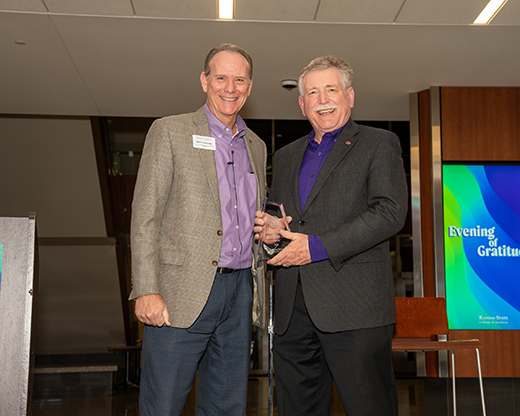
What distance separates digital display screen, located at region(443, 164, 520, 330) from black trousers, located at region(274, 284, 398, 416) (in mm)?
3693

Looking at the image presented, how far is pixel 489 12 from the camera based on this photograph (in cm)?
400

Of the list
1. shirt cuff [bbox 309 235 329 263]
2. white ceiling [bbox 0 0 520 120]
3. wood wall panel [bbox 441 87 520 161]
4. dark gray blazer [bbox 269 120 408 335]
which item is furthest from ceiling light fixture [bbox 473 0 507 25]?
shirt cuff [bbox 309 235 329 263]

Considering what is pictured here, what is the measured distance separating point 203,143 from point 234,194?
26 cm

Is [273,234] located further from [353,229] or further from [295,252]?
[353,229]

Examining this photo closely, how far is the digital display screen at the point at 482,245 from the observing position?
5.32 m

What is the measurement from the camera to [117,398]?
557 centimetres

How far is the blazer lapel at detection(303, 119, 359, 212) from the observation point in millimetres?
2074

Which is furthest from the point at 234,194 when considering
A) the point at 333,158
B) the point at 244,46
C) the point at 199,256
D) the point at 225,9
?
the point at 244,46

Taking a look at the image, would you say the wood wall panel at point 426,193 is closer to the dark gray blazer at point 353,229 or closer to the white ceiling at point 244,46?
the white ceiling at point 244,46

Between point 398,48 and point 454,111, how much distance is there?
4.48ft

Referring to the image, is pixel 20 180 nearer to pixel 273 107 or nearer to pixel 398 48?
pixel 273 107

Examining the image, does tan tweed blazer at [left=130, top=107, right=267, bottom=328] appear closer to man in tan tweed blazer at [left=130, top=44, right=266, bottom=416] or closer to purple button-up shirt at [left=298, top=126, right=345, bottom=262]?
man in tan tweed blazer at [left=130, top=44, right=266, bottom=416]

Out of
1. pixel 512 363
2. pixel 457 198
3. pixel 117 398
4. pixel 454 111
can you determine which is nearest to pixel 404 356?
pixel 512 363

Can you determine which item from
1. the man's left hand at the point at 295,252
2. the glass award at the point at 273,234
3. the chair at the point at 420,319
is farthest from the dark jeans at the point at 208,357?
the chair at the point at 420,319
